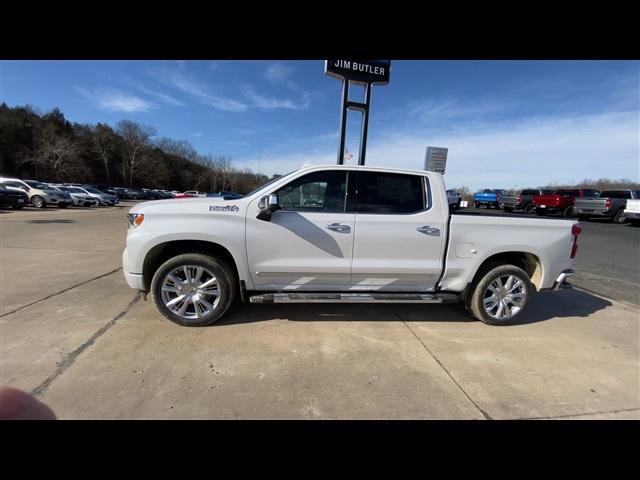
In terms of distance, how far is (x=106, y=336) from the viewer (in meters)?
3.30

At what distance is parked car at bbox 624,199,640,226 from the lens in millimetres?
17094

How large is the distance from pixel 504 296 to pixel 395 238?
170 centimetres

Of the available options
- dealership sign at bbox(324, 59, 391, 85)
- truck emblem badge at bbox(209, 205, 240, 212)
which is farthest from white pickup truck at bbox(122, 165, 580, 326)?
dealership sign at bbox(324, 59, 391, 85)

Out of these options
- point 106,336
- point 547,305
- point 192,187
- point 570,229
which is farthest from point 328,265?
point 192,187

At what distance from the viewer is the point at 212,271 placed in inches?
140

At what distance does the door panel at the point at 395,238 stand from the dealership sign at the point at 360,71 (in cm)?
1005

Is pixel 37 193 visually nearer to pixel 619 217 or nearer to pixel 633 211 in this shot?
pixel 633 211

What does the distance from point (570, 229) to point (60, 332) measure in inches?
246

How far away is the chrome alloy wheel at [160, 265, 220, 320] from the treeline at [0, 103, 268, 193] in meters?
28.9

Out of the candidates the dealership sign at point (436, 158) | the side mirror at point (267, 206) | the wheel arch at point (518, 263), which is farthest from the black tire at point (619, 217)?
the side mirror at point (267, 206)

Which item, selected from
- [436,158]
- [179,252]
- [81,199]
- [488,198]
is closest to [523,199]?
[488,198]

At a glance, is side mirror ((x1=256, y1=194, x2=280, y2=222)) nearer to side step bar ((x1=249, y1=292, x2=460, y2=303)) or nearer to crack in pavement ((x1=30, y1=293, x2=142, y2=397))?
side step bar ((x1=249, y1=292, x2=460, y2=303))
